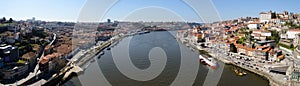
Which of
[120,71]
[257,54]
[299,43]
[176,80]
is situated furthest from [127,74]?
[299,43]

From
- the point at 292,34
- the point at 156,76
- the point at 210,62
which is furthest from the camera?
the point at 292,34

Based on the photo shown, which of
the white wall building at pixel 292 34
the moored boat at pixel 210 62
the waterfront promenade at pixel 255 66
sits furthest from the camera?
the white wall building at pixel 292 34

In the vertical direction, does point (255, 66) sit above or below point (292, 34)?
below

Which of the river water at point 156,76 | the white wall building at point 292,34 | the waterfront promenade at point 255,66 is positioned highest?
the white wall building at point 292,34

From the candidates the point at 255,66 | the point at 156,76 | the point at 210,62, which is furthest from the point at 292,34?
the point at 156,76

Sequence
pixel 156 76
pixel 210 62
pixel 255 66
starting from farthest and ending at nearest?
pixel 210 62
pixel 255 66
pixel 156 76

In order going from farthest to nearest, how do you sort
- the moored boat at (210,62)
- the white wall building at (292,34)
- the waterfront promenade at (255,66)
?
the white wall building at (292,34)
the moored boat at (210,62)
the waterfront promenade at (255,66)

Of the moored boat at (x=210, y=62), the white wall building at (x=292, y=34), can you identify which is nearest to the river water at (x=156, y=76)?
the moored boat at (x=210, y=62)

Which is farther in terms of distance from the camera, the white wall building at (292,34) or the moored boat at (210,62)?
the white wall building at (292,34)

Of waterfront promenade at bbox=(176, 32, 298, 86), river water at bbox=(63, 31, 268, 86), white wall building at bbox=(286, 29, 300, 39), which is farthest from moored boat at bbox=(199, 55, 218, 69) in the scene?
white wall building at bbox=(286, 29, 300, 39)

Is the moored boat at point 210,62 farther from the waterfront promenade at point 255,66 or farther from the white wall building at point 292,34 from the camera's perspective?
the white wall building at point 292,34

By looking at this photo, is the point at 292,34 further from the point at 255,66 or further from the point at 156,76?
the point at 156,76

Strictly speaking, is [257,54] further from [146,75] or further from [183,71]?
[146,75]
